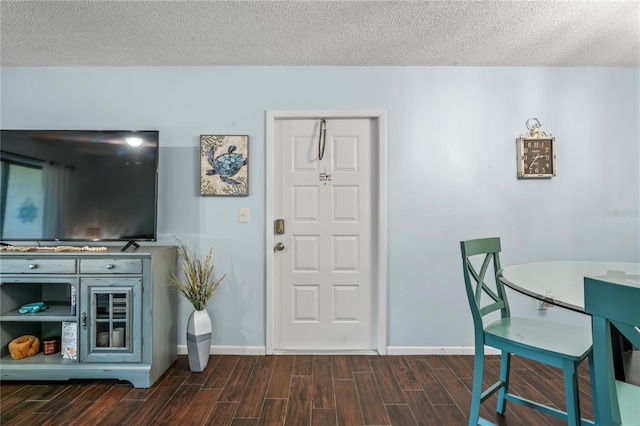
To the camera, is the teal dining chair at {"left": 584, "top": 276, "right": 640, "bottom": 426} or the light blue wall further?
the light blue wall

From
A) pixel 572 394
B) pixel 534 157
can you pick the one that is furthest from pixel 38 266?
Answer: pixel 534 157

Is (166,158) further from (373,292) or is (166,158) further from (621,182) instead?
(621,182)

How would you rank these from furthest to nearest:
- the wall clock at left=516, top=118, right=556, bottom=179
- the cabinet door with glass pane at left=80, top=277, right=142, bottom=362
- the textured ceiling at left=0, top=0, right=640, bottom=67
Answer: the wall clock at left=516, top=118, right=556, bottom=179 < the cabinet door with glass pane at left=80, top=277, right=142, bottom=362 < the textured ceiling at left=0, top=0, right=640, bottom=67

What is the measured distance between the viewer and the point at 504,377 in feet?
6.27

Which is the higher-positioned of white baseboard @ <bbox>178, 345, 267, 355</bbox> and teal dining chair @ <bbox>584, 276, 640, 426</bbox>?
teal dining chair @ <bbox>584, 276, 640, 426</bbox>

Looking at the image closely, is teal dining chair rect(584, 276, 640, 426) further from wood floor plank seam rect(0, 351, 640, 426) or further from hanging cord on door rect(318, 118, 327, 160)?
hanging cord on door rect(318, 118, 327, 160)

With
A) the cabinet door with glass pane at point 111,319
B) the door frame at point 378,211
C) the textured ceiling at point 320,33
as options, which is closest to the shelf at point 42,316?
the cabinet door with glass pane at point 111,319

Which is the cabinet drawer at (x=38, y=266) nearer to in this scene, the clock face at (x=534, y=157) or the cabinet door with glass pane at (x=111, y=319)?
the cabinet door with glass pane at (x=111, y=319)

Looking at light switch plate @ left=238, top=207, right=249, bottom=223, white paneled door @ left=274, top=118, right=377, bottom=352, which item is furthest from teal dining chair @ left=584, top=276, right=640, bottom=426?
light switch plate @ left=238, top=207, right=249, bottom=223

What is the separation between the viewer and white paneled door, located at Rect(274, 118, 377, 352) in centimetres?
291

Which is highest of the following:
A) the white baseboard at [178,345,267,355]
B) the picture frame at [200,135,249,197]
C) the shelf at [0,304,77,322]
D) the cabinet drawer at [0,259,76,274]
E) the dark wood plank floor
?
the picture frame at [200,135,249,197]

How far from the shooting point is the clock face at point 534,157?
2.81 metres

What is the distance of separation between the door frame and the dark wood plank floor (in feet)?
Result: 0.89

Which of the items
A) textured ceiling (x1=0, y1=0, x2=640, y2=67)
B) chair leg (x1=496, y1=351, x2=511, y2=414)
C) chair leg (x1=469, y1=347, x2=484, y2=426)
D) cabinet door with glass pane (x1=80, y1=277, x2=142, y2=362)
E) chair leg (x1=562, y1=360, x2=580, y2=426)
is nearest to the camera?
chair leg (x1=562, y1=360, x2=580, y2=426)
